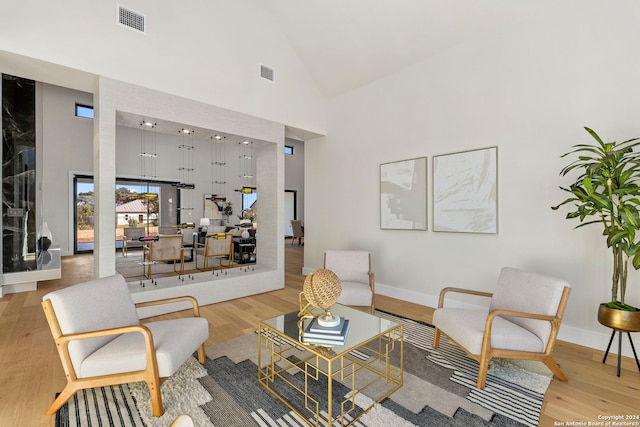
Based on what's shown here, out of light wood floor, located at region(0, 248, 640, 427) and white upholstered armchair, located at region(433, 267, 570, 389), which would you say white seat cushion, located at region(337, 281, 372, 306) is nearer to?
light wood floor, located at region(0, 248, 640, 427)

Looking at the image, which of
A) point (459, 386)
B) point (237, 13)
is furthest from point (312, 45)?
point (459, 386)

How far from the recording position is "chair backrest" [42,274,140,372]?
1855 millimetres

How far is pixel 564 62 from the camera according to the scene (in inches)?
122

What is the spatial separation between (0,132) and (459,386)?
7.09 meters

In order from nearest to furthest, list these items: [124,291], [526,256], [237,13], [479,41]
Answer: [124,291]
[526,256]
[479,41]
[237,13]

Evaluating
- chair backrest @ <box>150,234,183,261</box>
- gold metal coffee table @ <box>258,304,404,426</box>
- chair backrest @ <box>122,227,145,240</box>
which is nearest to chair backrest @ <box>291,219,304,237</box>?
chair backrest @ <box>122,227,145,240</box>

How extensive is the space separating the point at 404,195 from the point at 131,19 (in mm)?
4279

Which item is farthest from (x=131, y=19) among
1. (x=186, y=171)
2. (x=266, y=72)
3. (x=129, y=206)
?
(x=129, y=206)

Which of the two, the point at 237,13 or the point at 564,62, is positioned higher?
the point at 237,13

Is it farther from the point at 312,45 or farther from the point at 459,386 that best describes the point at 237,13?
the point at 459,386

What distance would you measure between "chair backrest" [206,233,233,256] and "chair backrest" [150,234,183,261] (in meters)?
0.57

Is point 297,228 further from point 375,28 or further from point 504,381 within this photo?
point 504,381

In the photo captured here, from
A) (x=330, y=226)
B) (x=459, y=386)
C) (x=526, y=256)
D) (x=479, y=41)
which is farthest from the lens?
(x=330, y=226)

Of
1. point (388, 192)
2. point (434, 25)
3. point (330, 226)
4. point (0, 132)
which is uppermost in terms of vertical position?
point (434, 25)
